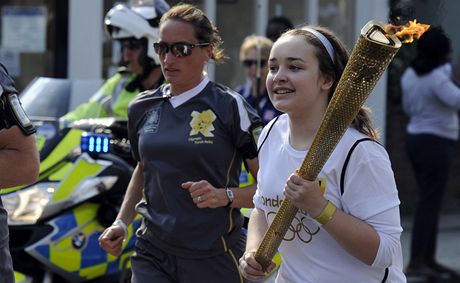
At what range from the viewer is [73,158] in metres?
5.77

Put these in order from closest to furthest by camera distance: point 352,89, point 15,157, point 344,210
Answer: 1. point 352,89
2. point 344,210
3. point 15,157

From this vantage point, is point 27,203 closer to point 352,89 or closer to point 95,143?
point 95,143

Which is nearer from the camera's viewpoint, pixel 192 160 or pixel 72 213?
pixel 192 160

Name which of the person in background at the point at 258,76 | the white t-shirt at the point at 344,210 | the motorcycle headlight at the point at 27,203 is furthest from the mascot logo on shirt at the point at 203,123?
the person in background at the point at 258,76

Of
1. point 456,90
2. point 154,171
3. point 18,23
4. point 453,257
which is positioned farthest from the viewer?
point 18,23

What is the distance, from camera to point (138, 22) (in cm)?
621

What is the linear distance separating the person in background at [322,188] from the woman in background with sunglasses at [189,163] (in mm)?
807

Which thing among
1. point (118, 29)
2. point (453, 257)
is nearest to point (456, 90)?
point (453, 257)

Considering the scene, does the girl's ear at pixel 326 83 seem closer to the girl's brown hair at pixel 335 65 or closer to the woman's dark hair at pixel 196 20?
the girl's brown hair at pixel 335 65

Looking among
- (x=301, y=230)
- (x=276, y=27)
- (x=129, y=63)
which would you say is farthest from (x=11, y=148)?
(x=276, y=27)

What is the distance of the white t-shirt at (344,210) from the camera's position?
10.6ft

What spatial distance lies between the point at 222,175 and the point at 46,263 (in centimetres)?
144

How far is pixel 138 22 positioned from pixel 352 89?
3.41 metres

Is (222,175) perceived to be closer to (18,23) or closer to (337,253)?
(337,253)
